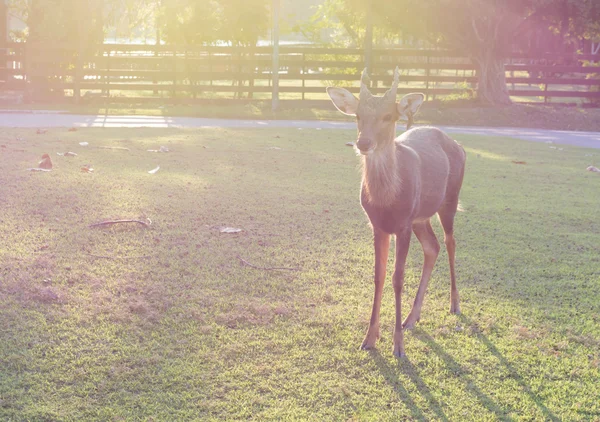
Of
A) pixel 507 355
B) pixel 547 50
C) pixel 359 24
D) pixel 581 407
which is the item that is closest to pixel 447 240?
pixel 507 355

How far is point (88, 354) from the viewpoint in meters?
3.90

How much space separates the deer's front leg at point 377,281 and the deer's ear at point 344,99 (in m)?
0.79

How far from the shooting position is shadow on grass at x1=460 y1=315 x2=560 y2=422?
11.6 feet

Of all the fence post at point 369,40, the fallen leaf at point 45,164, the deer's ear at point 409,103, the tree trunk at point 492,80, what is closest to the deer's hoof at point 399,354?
the deer's ear at point 409,103

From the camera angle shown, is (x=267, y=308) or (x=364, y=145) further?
(x=267, y=308)

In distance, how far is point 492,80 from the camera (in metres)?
22.5

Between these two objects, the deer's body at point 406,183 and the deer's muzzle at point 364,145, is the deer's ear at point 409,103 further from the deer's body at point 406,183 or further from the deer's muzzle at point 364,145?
the deer's muzzle at point 364,145

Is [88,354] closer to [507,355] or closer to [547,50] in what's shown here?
[507,355]

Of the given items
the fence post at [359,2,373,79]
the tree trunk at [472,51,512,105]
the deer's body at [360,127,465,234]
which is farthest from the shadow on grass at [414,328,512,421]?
the tree trunk at [472,51,512,105]

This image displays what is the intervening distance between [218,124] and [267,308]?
1281 cm

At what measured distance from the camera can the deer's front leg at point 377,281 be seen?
13.9 feet

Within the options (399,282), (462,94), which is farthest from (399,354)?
(462,94)

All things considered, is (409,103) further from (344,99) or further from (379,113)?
(344,99)

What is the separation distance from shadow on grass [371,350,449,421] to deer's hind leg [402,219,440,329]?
60cm
